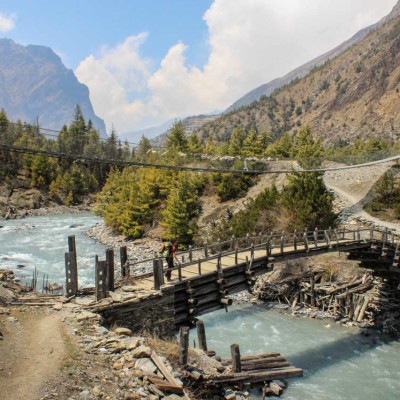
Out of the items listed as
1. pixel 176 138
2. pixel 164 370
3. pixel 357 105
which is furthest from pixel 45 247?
pixel 357 105

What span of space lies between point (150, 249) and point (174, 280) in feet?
91.6

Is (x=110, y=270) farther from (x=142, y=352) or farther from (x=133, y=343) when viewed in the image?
(x=142, y=352)

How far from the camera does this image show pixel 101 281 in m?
15.2

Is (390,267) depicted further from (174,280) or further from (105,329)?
(105,329)

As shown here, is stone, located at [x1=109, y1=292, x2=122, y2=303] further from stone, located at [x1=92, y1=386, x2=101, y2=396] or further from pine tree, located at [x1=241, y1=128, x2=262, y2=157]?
pine tree, located at [x1=241, y1=128, x2=262, y2=157]

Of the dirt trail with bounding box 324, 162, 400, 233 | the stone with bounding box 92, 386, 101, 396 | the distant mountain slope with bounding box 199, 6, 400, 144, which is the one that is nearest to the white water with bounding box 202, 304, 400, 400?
the stone with bounding box 92, 386, 101, 396

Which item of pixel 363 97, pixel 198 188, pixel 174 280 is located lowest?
pixel 174 280

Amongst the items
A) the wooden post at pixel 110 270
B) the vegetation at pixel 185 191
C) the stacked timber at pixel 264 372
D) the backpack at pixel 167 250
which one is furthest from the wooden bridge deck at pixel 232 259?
the vegetation at pixel 185 191

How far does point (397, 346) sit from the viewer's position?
907 inches

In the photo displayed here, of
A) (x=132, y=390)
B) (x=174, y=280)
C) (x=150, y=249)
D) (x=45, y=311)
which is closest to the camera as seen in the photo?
(x=132, y=390)

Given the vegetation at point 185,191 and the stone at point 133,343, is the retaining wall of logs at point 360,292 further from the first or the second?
the stone at point 133,343

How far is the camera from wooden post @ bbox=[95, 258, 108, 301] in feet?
49.3

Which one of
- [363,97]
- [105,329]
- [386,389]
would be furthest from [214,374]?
[363,97]

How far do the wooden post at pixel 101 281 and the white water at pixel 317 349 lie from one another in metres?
8.44
